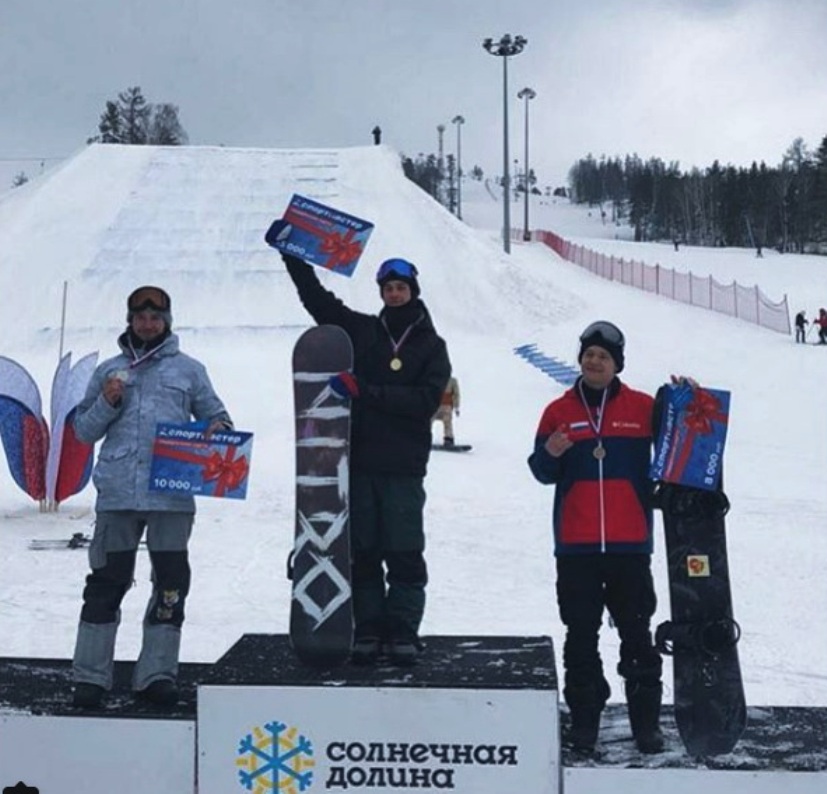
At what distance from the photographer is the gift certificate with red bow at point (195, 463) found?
160 inches

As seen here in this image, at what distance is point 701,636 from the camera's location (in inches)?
Answer: 147

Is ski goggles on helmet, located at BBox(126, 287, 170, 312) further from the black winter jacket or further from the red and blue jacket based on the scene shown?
the red and blue jacket

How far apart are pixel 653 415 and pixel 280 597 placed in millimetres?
3938

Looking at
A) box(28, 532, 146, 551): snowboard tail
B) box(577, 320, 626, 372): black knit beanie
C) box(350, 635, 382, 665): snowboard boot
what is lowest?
box(350, 635, 382, 665): snowboard boot

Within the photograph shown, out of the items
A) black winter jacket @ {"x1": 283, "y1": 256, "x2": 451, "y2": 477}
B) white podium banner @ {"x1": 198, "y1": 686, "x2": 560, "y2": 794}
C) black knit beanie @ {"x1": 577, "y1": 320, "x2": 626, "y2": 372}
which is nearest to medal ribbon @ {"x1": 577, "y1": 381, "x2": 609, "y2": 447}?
black knit beanie @ {"x1": 577, "y1": 320, "x2": 626, "y2": 372}

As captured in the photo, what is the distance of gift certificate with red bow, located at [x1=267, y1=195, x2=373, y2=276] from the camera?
14.9 feet

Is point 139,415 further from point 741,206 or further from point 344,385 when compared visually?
point 741,206

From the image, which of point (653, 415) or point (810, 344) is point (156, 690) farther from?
point (810, 344)

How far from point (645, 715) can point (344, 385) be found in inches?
62.7

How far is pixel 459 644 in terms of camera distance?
4.32 meters

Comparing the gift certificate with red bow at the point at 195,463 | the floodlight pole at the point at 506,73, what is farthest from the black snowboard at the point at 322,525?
the floodlight pole at the point at 506,73

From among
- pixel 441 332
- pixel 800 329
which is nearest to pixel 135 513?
pixel 441 332

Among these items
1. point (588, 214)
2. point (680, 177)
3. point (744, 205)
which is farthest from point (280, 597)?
point (588, 214)

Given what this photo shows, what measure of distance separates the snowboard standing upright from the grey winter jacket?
1799 mm
